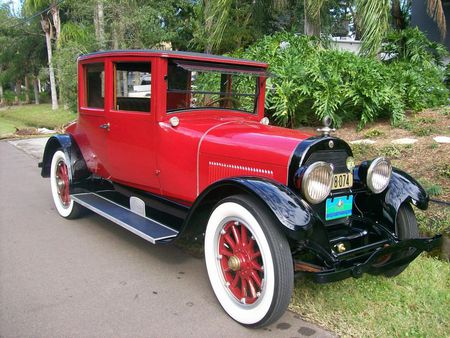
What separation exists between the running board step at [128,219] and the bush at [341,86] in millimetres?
3118

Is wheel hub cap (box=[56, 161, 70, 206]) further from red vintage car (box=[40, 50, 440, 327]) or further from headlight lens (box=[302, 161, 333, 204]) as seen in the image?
headlight lens (box=[302, 161, 333, 204])

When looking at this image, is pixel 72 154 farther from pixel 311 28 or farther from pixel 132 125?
pixel 311 28

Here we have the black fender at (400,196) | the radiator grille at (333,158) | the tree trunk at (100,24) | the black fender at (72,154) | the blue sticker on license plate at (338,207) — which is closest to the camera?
the radiator grille at (333,158)

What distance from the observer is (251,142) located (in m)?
3.07

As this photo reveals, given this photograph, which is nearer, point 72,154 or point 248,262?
point 248,262

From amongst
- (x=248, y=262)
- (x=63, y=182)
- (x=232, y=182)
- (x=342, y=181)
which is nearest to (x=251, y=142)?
(x=232, y=182)

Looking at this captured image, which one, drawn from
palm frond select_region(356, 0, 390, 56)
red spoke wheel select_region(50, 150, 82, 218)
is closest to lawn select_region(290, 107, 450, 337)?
red spoke wheel select_region(50, 150, 82, 218)

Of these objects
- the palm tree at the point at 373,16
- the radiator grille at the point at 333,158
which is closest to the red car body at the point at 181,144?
the radiator grille at the point at 333,158

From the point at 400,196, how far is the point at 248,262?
129cm

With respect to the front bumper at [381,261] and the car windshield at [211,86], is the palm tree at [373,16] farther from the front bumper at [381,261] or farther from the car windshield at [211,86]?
the front bumper at [381,261]

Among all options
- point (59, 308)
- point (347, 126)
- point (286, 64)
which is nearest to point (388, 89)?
point (347, 126)

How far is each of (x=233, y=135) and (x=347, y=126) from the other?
4213 millimetres

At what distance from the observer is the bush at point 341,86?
6469 millimetres

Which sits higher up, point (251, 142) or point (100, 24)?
point (100, 24)
